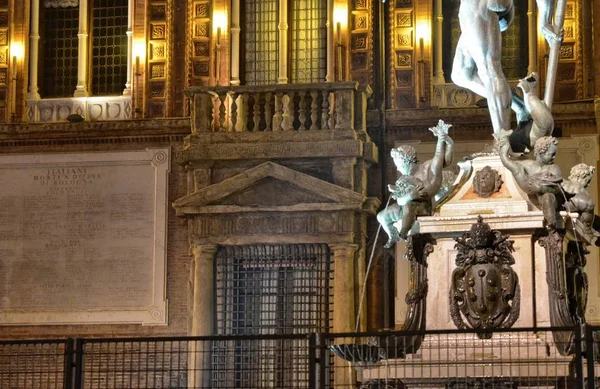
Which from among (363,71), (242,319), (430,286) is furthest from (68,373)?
(363,71)

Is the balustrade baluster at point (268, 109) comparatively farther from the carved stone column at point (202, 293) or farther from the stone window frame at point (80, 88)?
the stone window frame at point (80, 88)

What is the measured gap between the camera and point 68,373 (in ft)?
45.0

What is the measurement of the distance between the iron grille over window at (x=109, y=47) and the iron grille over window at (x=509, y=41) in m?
5.24

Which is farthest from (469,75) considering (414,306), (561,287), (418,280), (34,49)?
(34,49)

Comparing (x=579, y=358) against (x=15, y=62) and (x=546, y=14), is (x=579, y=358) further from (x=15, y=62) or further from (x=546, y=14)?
(x=15, y=62)

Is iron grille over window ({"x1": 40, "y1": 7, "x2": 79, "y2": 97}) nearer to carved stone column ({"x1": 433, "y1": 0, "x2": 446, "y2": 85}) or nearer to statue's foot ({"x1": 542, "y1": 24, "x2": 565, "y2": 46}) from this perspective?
carved stone column ({"x1": 433, "y1": 0, "x2": 446, "y2": 85})

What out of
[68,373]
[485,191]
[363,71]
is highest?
[363,71]

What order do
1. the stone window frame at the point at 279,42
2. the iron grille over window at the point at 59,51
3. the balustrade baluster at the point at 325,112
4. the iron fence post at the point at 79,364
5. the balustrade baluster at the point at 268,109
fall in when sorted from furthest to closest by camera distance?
the iron grille over window at the point at 59,51, the stone window frame at the point at 279,42, the balustrade baluster at the point at 268,109, the balustrade baluster at the point at 325,112, the iron fence post at the point at 79,364

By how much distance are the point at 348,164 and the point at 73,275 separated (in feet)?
15.5

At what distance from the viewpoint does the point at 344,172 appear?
24078 mm

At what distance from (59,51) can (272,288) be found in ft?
18.5

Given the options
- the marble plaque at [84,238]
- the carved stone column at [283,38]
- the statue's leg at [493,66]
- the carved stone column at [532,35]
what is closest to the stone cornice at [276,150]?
the marble plaque at [84,238]

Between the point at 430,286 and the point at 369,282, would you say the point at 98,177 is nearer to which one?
the point at 369,282

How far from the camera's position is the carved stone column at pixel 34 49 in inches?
1032
